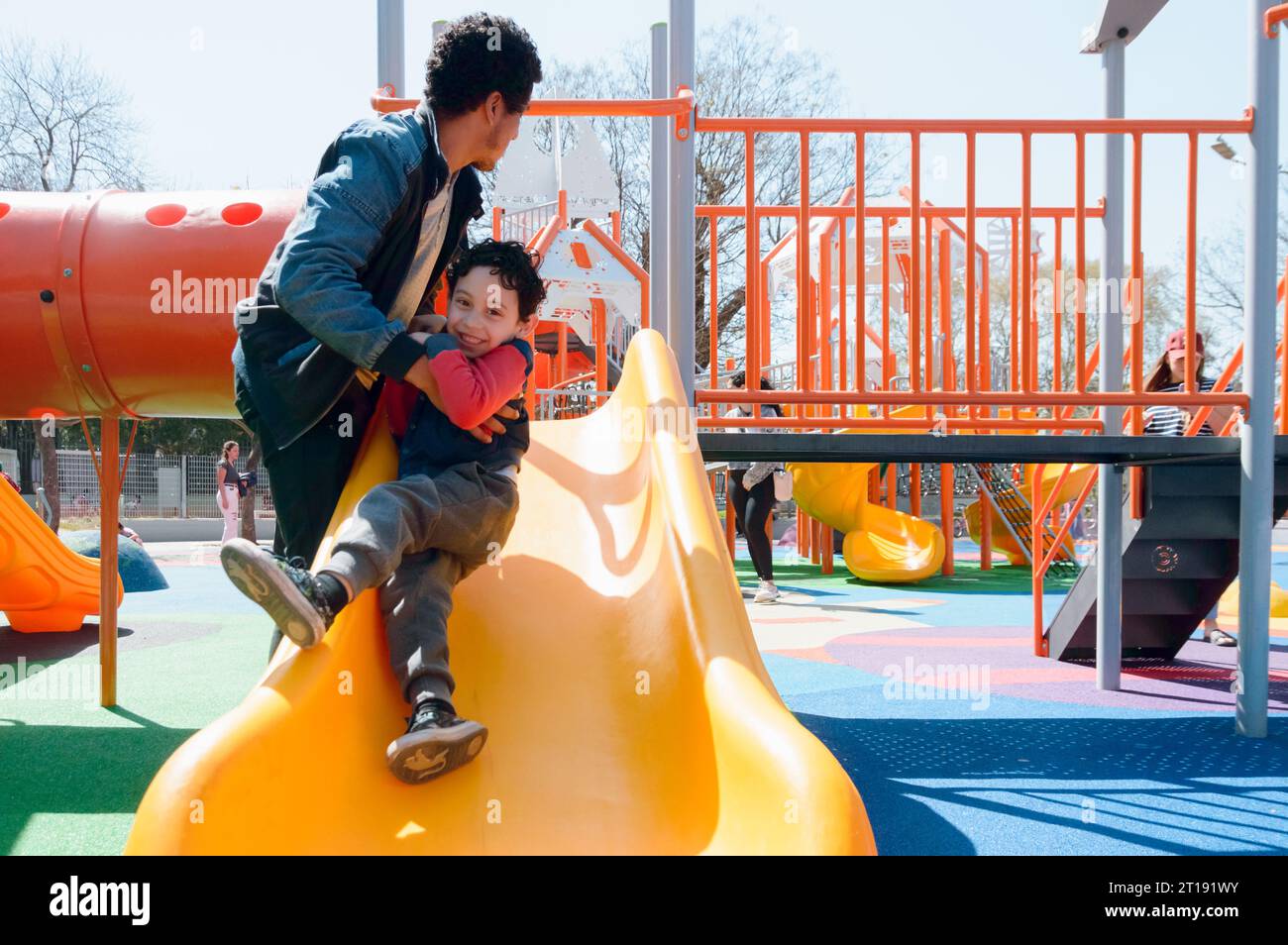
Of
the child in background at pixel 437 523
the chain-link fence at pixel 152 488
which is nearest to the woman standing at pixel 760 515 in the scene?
the child in background at pixel 437 523

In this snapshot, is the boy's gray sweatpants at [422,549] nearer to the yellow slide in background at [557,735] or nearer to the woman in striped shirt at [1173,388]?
the yellow slide in background at [557,735]

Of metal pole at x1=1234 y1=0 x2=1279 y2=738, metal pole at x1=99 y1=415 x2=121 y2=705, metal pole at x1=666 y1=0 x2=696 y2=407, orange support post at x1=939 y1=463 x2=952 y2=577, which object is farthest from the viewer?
orange support post at x1=939 y1=463 x2=952 y2=577

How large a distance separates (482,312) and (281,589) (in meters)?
0.94

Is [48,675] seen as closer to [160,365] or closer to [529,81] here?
[160,365]

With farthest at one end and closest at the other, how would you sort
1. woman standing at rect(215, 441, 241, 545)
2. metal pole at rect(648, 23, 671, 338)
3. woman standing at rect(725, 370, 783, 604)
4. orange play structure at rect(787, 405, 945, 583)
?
woman standing at rect(215, 441, 241, 545) → orange play structure at rect(787, 405, 945, 583) → woman standing at rect(725, 370, 783, 604) → metal pole at rect(648, 23, 671, 338)

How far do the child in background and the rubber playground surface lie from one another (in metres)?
0.30

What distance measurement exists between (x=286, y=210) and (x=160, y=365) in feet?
2.55

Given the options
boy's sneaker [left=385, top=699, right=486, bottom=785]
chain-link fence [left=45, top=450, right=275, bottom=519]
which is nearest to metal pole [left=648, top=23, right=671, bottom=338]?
boy's sneaker [left=385, top=699, right=486, bottom=785]

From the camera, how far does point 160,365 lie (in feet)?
12.7

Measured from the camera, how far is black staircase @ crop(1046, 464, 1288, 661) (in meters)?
4.85

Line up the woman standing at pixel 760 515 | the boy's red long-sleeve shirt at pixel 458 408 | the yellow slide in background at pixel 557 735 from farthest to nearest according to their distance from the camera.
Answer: the woman standing at pixel 760 515 → the boy's red long-sleeve shirt at pixel 458 408 → the yellow slide in background at pixel 557 735

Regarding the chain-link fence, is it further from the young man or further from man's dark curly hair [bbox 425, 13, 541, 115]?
man's dark curly hair [bbox 425, 13, 541, 115]

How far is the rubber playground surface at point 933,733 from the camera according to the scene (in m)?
2.95
